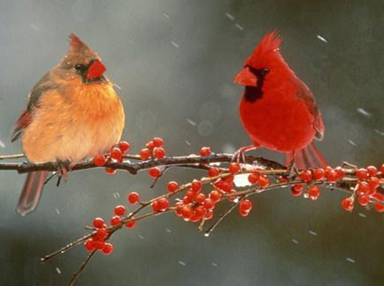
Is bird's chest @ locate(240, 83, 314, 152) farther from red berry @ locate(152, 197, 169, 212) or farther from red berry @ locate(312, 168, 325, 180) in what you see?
red berry @ locate(152, 197, 169, 212)

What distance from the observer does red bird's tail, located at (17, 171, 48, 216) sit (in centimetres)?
122

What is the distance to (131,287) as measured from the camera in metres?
1.77

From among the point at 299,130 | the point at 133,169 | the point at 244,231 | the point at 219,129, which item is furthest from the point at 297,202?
the point at 133,169

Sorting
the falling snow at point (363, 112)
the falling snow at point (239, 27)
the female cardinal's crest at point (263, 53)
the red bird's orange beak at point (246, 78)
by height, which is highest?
the female cardinal's crest at point (263, 53)

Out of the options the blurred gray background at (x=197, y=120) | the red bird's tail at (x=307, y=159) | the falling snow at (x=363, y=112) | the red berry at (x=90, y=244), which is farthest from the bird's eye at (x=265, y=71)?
the falling snow at (x=363, y=112)

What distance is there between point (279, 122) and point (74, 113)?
31 cm

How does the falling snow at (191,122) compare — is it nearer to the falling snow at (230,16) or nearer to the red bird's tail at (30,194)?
the falling snow at (230,16)

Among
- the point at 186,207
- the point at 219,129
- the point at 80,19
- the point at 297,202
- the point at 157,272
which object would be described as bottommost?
the point at 157,272

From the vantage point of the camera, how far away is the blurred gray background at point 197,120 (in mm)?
1700

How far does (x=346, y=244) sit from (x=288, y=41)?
1.76ft

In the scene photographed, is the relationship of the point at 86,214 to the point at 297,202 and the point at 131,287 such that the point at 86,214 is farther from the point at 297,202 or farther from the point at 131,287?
the point at 297,202

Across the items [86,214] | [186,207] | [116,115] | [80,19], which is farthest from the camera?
[86,214]

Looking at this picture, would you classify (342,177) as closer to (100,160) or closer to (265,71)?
(265,71)

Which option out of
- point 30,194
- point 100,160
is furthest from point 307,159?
point 30,194
